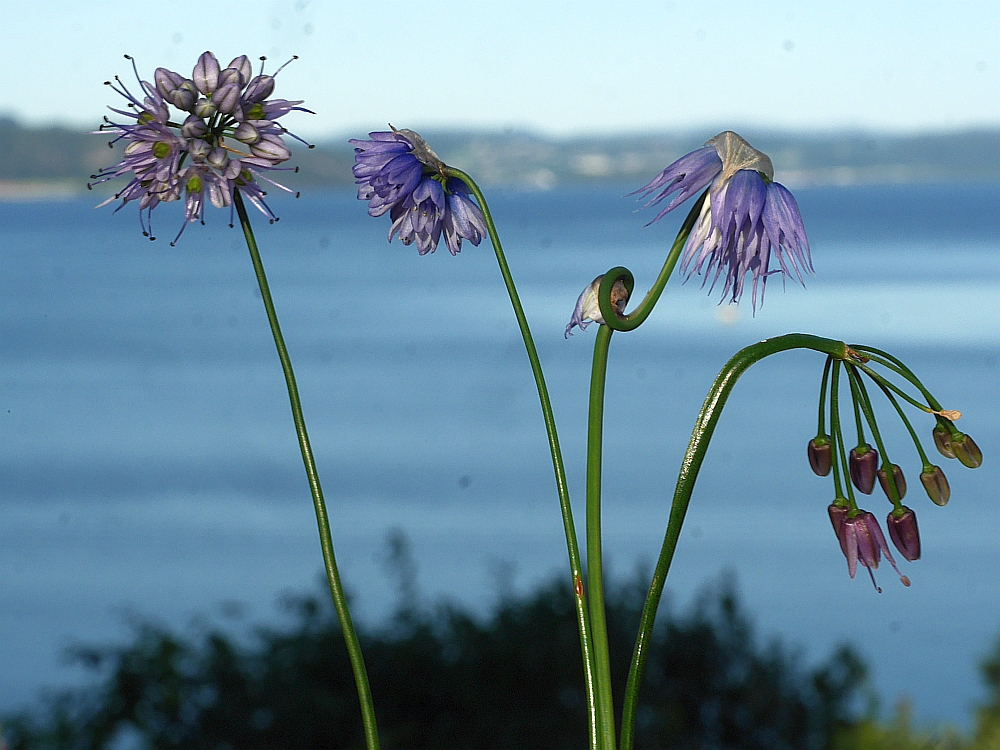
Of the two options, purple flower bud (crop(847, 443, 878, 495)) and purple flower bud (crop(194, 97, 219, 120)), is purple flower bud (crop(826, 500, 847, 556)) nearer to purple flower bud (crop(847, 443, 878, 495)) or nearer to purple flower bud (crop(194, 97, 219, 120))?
purple flower bud (crop(847, 443, 878, 495))

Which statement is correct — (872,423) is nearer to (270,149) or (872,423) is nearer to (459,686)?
(270,149)

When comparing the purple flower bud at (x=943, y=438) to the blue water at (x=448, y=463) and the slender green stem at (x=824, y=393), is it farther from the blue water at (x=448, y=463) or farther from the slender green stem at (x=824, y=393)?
the blue water at (x=448, y=463)

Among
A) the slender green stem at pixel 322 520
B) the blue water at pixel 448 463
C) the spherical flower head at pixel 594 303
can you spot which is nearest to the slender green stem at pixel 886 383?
the spherical flower head at pixel 594 303

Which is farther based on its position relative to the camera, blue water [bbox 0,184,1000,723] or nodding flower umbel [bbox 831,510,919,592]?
blue water [bbox 0,184,1000,723]

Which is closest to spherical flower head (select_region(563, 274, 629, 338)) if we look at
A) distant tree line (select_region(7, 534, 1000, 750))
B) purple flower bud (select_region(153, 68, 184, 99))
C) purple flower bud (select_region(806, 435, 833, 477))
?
purple flower bud (select_region(806, 435, 833, 477))

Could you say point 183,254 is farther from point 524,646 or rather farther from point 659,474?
point 524,646

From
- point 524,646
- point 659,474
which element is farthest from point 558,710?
point 659,474
